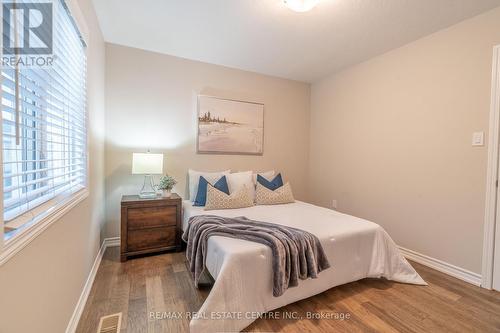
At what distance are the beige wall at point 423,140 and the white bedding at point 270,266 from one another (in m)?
0.69

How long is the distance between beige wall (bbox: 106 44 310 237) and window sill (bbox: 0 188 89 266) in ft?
4.95

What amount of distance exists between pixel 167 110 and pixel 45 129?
198 cm

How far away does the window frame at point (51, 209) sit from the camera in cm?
75

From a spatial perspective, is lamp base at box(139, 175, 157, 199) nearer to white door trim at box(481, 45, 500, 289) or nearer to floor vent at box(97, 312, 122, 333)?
floor vent at box(97, 312, 122, 333)

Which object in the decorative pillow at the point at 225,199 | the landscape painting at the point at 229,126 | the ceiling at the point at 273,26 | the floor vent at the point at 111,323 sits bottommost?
the floor vent at the point at 111,323

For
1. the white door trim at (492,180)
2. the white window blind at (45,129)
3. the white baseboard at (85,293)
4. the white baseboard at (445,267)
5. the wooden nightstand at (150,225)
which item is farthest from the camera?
the wooden nightstand at (150,225)

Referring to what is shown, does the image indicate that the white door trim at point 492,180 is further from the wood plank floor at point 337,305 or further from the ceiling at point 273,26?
the ceiling at point 273,26

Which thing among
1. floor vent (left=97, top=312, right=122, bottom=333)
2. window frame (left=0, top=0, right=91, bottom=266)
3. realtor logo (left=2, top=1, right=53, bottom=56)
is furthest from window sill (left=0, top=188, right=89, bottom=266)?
floor vent (left=97, top=312, right=122, bottom=333)

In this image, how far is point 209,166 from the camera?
131 inches

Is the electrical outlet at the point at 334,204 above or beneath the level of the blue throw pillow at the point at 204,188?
beneath

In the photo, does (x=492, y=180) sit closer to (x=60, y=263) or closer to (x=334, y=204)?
(x=334, y=204)

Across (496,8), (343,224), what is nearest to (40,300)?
(343,224)

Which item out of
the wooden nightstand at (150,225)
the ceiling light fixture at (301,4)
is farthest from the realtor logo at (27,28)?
the wooden nightstand at (150,225)

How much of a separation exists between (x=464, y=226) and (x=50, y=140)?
335cm
